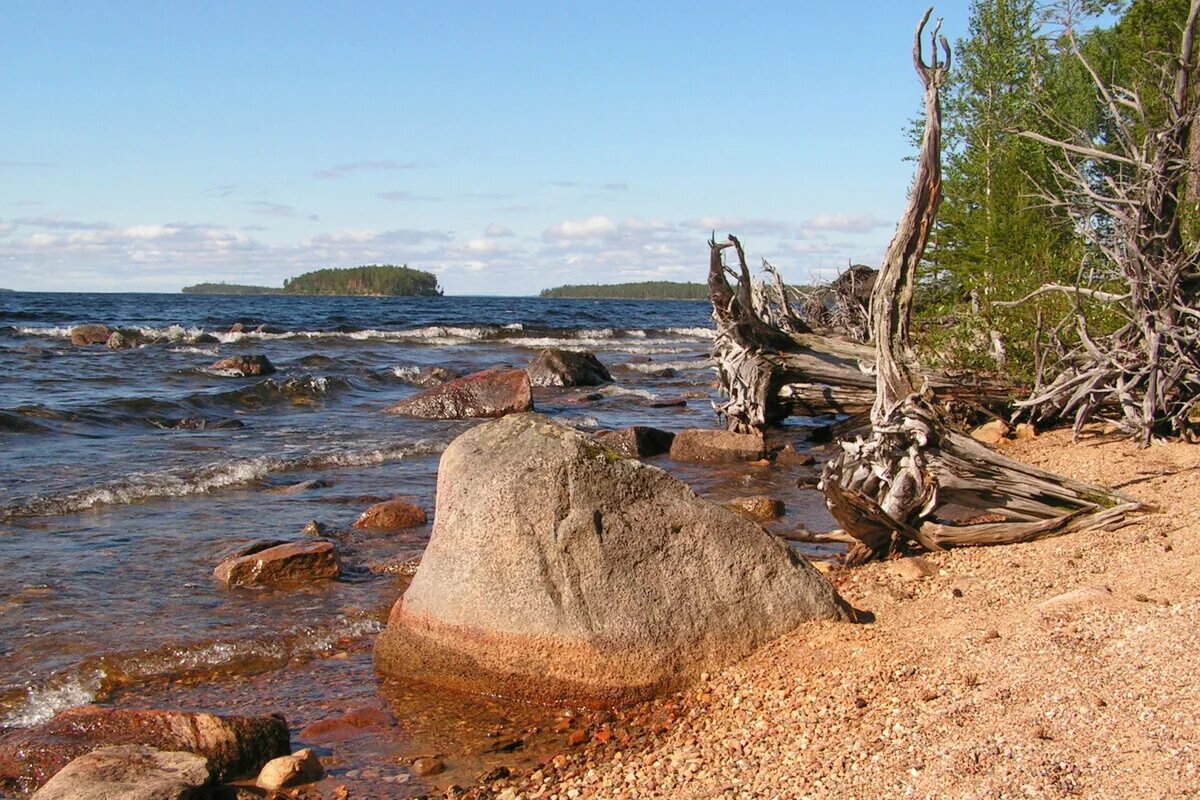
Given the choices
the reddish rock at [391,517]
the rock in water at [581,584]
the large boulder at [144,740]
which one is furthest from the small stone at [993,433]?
the large boulder at [144,740]

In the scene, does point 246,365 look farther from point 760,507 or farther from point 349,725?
point 349,725

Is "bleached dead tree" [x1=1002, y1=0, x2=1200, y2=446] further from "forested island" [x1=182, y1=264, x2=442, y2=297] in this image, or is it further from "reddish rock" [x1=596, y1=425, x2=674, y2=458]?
"forested island" [x1=182, y1=264, x2=442, y2=297]

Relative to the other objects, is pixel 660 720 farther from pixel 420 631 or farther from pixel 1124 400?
pixel 1124 400

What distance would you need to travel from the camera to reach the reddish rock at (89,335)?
113ft

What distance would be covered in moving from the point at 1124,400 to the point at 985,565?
472cm

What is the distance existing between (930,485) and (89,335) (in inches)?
1314

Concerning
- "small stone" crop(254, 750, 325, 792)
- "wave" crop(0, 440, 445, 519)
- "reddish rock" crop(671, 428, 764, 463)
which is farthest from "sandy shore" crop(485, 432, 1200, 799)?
"wave" crop(0, 440, 445, 519)

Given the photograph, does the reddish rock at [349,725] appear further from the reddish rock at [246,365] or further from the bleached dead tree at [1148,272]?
the reddish rock at [246,365]

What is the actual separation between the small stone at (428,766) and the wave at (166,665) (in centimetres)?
192

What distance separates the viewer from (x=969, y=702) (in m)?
4.86

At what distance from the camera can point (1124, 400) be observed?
435 inches

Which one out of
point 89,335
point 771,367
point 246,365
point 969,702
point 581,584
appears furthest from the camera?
point 89,335

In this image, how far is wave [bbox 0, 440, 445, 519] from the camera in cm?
1116

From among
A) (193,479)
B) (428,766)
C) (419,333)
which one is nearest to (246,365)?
(193,479)
